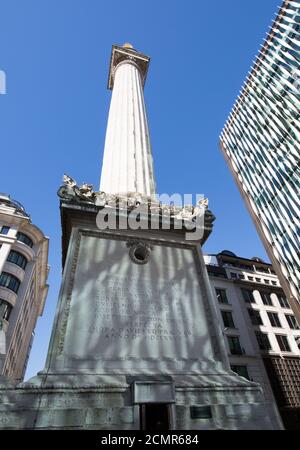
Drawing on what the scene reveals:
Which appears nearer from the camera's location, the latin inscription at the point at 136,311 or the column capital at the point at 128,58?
the latin inscription at the point at 136,311

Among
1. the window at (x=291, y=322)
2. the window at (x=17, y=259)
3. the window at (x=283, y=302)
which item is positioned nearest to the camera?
the window at (x=291, y=322)

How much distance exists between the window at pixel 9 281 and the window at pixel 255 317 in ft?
113

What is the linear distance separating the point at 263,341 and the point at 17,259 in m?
37.5

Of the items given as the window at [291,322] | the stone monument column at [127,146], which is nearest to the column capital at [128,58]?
the stone monument column at [127,146]

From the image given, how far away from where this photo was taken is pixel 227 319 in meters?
36.3

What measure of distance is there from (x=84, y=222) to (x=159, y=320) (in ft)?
15.8

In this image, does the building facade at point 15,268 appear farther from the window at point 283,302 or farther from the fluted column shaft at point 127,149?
the window at point 283,302

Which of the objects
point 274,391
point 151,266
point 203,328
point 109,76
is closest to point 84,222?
point 151,266

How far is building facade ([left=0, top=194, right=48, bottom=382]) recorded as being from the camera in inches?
1389

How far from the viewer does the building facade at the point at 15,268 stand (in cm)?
3528

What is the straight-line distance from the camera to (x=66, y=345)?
7.39m

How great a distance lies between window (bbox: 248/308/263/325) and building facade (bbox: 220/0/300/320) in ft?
18.6

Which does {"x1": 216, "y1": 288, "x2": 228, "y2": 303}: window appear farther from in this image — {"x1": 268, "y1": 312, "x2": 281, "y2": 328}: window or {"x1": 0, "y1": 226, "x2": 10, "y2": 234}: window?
{"x1": 0, "y1": 226, "x2": 10, "y2": 234}: window

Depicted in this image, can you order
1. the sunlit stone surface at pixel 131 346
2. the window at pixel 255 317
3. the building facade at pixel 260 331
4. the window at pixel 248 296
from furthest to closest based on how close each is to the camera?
the window at pixel 248 296, the window at pixel 255 317, the building facade at pixel 260 331, the sunlit stone surface at pixel 131 346
